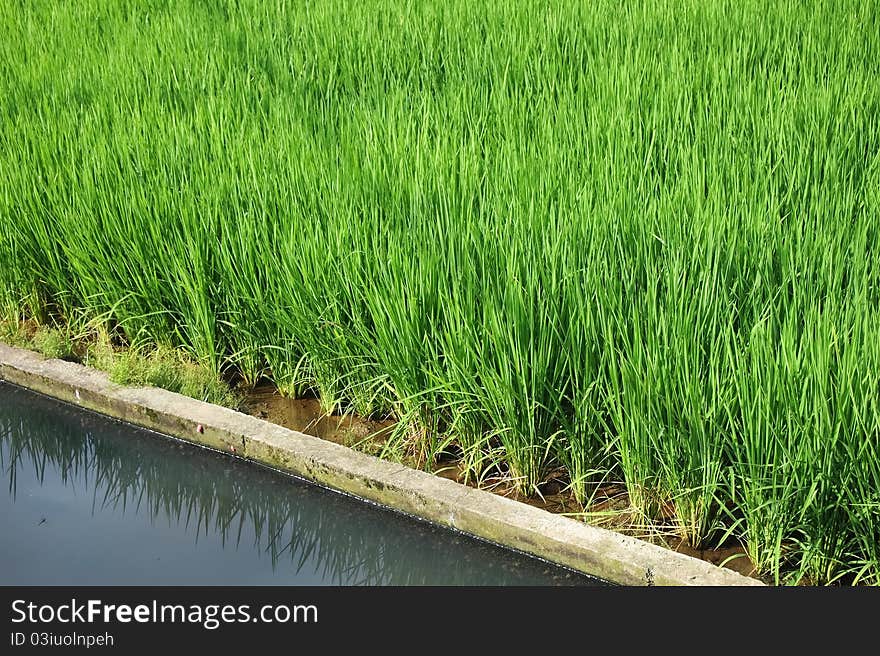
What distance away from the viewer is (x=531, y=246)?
118 inches

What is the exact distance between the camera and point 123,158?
13.0ft

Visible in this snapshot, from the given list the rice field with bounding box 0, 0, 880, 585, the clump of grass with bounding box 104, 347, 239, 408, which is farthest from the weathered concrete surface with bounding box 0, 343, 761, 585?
the rice field with bounding box 0, 0, 880, 585

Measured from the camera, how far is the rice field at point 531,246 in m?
2.54

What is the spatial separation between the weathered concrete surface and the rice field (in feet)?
0.55

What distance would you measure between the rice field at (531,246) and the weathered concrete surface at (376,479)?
169mm

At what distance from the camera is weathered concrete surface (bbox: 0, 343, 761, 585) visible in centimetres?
253

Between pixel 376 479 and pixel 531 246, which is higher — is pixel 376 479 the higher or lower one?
A: the lower one

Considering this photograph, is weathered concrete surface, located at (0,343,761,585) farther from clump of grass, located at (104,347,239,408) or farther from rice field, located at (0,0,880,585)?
rice field, located at (0,0,880,585)

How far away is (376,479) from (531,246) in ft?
2.44

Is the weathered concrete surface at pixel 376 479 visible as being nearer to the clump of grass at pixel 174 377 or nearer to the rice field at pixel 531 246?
the clump of grass at pixel 174 377

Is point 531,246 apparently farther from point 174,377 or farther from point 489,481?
point 174,377

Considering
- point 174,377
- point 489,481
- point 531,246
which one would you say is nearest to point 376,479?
point 489,481

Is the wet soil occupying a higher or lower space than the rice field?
lower

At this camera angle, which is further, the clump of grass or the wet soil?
the clump of grass
